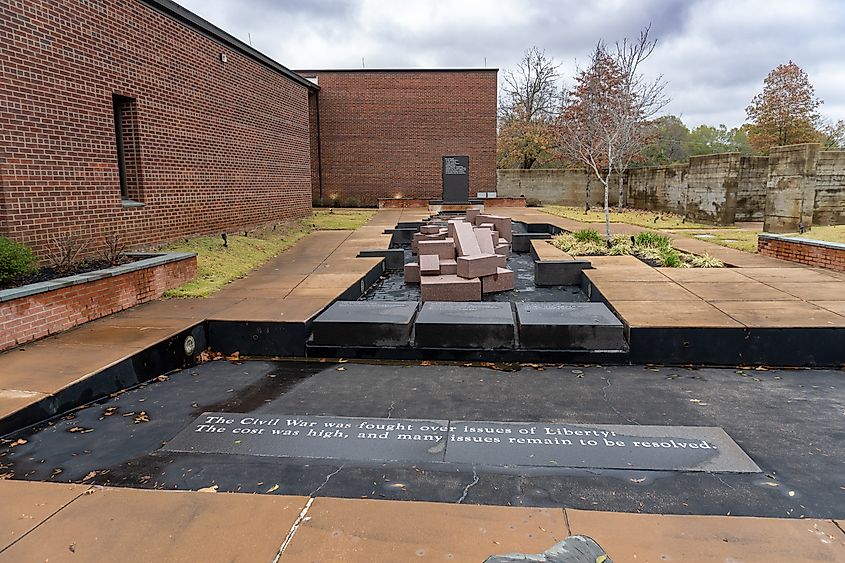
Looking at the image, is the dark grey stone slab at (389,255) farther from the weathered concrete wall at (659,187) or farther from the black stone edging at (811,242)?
the weathered concrete wall at (659,187)

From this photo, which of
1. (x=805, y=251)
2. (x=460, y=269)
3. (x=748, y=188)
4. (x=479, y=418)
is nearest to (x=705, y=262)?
(x=805, y=251)

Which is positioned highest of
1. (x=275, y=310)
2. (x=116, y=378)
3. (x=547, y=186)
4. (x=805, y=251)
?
(x=547, y=186)

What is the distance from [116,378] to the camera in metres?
4.52

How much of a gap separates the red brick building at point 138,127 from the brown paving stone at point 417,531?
6274 mm

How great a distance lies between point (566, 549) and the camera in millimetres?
2080

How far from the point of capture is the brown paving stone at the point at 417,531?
223 centimetres

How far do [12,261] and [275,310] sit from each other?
8.88ft

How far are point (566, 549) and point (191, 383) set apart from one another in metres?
3.86

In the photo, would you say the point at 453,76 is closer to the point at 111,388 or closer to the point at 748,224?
the point at 748,224

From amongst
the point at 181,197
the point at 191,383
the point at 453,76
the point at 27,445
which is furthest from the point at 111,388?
the point at 453,76

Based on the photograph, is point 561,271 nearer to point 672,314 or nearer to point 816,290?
point 672,314

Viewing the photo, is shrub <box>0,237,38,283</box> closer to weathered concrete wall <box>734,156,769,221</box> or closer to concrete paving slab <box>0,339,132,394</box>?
concrete paving slab <box>0,339,132,394</box>

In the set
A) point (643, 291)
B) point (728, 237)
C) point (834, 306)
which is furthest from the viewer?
point (728, 237)

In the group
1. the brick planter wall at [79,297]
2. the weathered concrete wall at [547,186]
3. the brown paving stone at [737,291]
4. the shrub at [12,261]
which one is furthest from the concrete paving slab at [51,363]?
the weathered concrete wall at [547,186]
